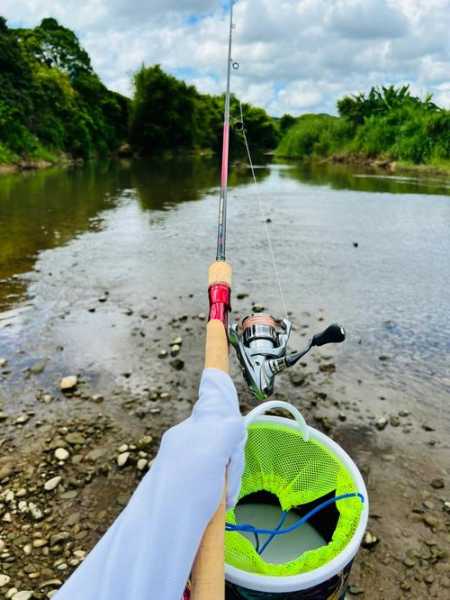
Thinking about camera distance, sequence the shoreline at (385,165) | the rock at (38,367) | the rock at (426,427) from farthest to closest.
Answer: the shoreline at (385,165), the rock at (38,367), the rock at (426,427)

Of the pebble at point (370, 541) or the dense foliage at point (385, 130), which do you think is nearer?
the pebble at point (370, 541)

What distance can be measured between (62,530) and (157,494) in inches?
71.6

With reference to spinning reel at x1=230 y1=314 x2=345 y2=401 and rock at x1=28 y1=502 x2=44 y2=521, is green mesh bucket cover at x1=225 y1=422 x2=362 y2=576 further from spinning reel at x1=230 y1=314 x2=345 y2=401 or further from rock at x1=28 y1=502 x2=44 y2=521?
rock at x1=28 y1=502 x2=44 y2=521

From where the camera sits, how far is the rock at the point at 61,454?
314 cm

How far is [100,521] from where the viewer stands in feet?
8.76

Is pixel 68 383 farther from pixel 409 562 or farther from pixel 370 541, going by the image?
pixel 409 562

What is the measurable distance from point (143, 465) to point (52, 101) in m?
41.0

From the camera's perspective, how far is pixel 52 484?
2.90 metres

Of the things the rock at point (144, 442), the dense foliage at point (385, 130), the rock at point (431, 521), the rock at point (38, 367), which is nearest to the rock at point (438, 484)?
the rock at point (431, 521)

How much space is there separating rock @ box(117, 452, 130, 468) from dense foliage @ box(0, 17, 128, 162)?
26.9m

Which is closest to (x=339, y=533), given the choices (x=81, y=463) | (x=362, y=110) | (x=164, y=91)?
(x=81, y=463)

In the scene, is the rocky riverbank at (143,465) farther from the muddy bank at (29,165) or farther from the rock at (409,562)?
the muddy bank at (29,165)

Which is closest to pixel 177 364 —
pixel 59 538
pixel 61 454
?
pixel 61 454

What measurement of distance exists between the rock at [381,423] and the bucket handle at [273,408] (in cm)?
175
